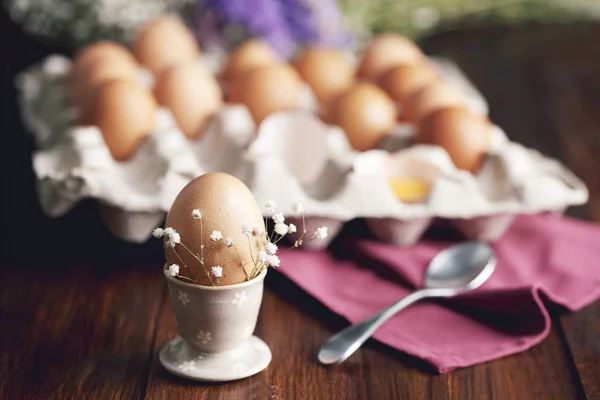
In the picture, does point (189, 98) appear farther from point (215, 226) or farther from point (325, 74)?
point (215, 226)

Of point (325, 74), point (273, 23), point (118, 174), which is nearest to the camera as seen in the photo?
point (118, 174)

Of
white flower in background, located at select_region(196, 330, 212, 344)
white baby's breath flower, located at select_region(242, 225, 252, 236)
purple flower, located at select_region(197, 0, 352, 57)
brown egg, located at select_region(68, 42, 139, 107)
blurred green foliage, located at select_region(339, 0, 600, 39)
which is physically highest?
white baby's breath flower, located at select_region(242, 225, 252, 236)

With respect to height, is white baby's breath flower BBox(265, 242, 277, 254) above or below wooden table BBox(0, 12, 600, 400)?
above

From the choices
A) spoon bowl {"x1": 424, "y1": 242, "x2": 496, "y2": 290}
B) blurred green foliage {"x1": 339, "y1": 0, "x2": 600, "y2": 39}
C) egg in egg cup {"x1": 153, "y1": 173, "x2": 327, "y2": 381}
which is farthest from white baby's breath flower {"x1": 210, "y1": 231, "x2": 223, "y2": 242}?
blurred green foliage {"x1": 339, "y1": 0, "x2": 600, "y2": 39}

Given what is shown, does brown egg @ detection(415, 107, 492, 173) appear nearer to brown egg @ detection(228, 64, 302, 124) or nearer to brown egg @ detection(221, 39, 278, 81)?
brown egg @ detection(228, 64, 302, 124)

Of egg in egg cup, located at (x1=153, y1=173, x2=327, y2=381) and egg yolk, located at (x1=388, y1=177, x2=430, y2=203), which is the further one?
egg yolk, located at (x1=388, y1=177, x2=430, y2=203)

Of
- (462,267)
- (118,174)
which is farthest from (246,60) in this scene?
(462,267)
